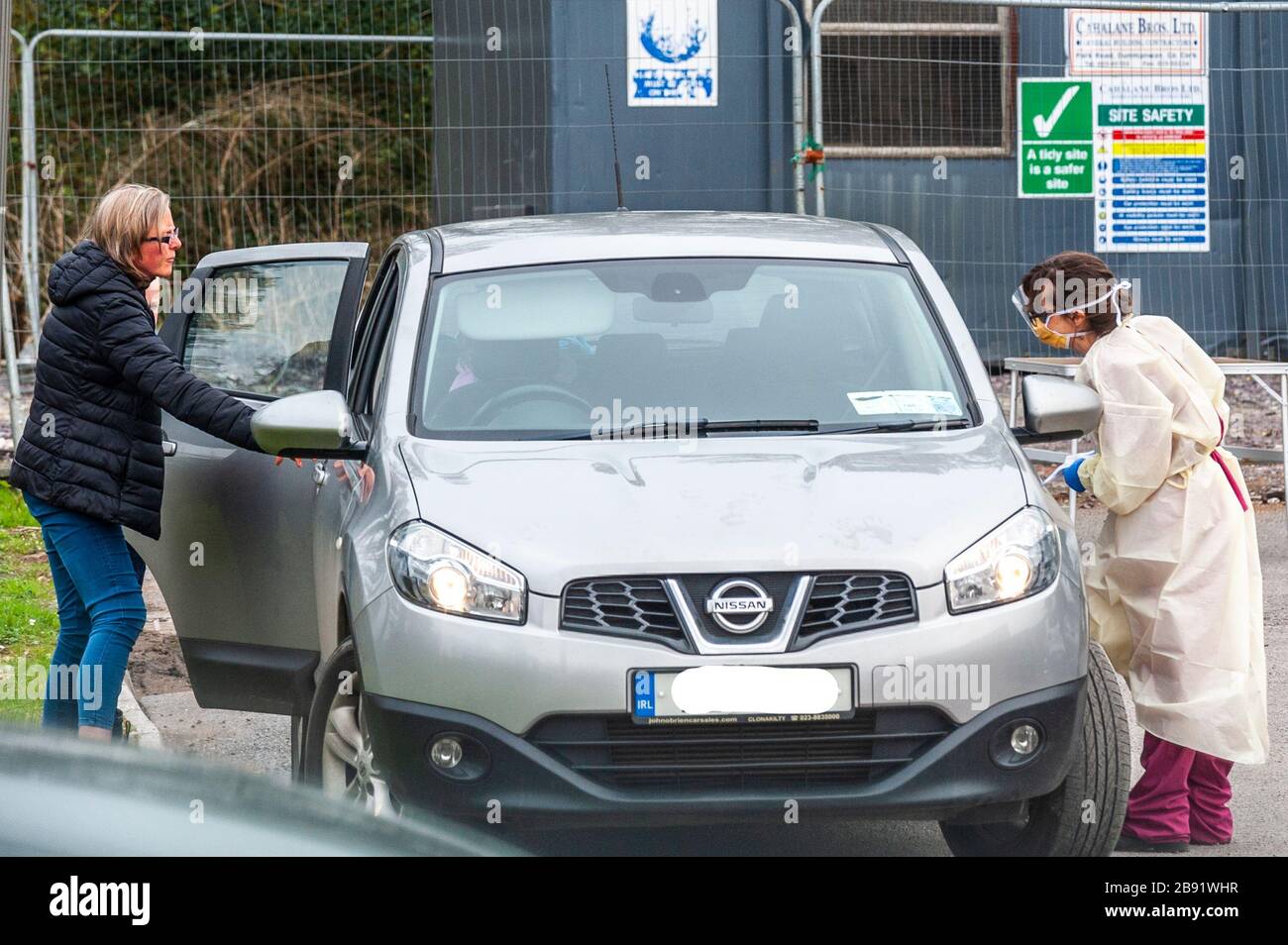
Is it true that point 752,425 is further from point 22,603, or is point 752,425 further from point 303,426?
point 22,603

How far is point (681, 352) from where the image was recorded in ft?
15.7

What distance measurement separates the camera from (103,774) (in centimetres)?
219

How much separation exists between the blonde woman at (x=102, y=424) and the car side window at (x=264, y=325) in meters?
0.52

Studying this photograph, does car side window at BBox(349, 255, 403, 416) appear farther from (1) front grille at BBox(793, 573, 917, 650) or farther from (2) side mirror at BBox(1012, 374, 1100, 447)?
(2) side mirror at BBox(1012, 374, 1100, 447)

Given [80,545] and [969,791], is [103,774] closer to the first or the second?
[969,791]

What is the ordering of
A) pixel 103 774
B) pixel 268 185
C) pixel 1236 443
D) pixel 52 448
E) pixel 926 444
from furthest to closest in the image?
1. pixel 268 185
2. pixel 1236 443
3. pixel 52 448
4. pixel 926 444
5. pixel 103 774

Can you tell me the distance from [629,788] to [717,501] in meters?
0.68

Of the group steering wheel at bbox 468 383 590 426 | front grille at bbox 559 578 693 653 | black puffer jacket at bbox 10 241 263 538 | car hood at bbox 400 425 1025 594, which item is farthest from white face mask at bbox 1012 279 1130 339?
black puffer jacket at bbox 10 241 263 538

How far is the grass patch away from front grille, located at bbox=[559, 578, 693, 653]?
105 inches

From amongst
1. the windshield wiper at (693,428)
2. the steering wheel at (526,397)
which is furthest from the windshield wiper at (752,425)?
the steering wheel at (526,397)

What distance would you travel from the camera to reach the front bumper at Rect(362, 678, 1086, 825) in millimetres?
3758
